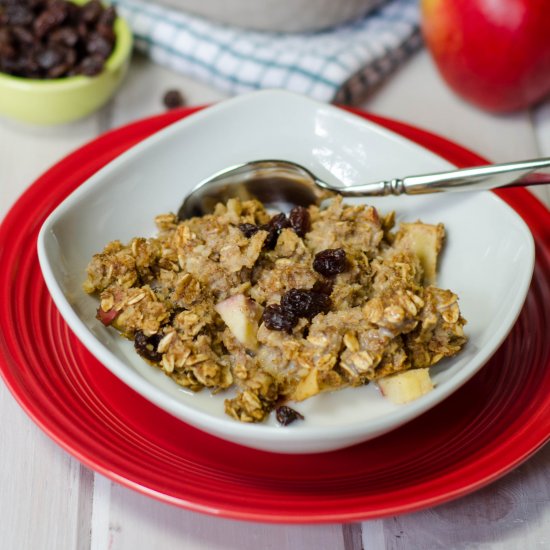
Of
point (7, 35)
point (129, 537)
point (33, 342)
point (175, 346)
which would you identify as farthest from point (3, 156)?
point (129, 537)

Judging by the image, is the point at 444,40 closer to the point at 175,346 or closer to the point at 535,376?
the point at 535,376

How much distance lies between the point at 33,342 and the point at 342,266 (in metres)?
0.59

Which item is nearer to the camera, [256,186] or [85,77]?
[256,186]

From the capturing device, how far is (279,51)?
223cm

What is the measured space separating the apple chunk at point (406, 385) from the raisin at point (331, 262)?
0.74 ft

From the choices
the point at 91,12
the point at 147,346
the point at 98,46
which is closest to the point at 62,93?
the point at 98,46

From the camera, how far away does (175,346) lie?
51.1 inches

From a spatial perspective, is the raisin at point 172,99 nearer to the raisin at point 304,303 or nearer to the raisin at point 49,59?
the raisin at point 49,59

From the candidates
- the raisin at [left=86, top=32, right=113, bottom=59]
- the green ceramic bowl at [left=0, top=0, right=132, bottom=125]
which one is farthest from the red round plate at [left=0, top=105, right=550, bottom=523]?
the raisin at [left=86, top=32, right=113, bottom=59]

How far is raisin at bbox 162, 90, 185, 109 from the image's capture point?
2195mm

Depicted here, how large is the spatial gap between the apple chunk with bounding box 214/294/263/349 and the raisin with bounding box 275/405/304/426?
0.13 meters

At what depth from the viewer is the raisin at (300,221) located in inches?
60.0

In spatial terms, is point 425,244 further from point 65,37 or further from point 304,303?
point 65,37

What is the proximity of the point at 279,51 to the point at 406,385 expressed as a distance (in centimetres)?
129
